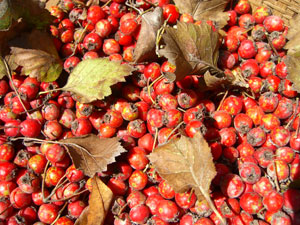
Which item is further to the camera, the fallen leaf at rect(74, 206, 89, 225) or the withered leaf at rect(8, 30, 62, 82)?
the withered leaf at rect(8, 30, 62, 82)

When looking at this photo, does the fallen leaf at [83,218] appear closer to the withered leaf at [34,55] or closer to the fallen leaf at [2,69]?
the withered leaf at [34,55]

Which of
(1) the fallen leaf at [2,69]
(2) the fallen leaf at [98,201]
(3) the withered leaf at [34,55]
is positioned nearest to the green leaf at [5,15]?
(3) the withered leaf at [34,55]

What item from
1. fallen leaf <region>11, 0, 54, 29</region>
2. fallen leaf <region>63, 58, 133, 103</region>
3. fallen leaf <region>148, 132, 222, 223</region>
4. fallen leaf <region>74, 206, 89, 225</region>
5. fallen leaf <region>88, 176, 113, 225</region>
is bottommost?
fallen leaf <region>74, 206, 89, 225</region>

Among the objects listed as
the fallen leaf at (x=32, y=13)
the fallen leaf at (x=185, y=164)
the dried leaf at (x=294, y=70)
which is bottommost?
the fallen leaf at (x=185, y=164)

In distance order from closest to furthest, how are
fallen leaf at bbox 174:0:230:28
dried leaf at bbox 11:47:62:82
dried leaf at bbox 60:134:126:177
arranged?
dried leaf at bbox 60:134:126:177
dried leaf at bbox 11:47:62:82
fallen leaf at bbox 174:0:230:28

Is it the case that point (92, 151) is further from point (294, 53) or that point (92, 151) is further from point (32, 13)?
point (294, 53)

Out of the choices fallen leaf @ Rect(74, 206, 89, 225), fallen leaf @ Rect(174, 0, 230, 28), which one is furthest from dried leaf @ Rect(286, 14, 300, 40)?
fallen leaf @ Rect(74, 206, 89, 225)

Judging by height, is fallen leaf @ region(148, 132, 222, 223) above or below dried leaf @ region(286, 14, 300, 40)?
below

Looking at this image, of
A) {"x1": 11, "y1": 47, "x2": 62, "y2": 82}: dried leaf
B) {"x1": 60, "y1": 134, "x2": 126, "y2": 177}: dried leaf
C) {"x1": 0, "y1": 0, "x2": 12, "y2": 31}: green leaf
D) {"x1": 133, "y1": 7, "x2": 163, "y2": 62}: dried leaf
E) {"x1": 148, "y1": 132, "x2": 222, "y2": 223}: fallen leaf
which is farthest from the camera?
{"x1": 11, "y1": 47, "x2": 62, "y2": 82}: dried leaf

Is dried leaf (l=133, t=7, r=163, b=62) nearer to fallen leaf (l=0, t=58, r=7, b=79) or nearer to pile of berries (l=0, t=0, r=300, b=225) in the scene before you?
pile of berries (l=0, t=0, r=300, b=225)
